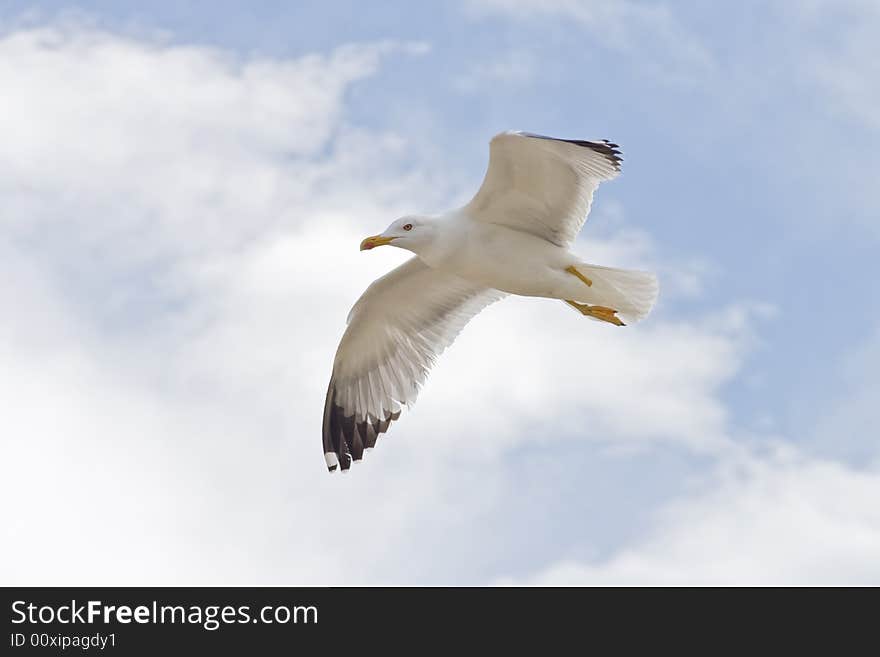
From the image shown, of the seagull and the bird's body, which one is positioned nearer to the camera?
the seagull

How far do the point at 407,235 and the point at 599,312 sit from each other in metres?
1.41

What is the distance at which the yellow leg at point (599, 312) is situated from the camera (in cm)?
896

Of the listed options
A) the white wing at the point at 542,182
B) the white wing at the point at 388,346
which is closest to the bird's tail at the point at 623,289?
the white wing at the point at 542,182

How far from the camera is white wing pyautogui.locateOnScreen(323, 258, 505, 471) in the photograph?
963cm

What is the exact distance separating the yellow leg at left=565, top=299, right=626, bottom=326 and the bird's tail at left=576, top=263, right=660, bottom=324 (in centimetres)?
4

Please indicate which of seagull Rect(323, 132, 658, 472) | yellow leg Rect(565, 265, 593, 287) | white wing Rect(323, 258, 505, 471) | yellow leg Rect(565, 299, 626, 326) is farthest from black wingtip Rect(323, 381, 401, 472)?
yellow leg Rect(565, 265, 593, 287)

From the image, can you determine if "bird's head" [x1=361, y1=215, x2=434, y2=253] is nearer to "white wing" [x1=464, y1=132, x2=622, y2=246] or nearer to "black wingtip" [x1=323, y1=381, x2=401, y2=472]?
"white wing" [x1=464, y1=132, x2=622, y2=246]

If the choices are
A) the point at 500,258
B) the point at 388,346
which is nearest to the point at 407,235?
the point at 500,258

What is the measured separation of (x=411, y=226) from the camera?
28.0 feet

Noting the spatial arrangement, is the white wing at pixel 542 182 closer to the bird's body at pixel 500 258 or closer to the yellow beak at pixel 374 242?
the bird's body at pixel 500 258

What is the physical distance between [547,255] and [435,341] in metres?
1.46
